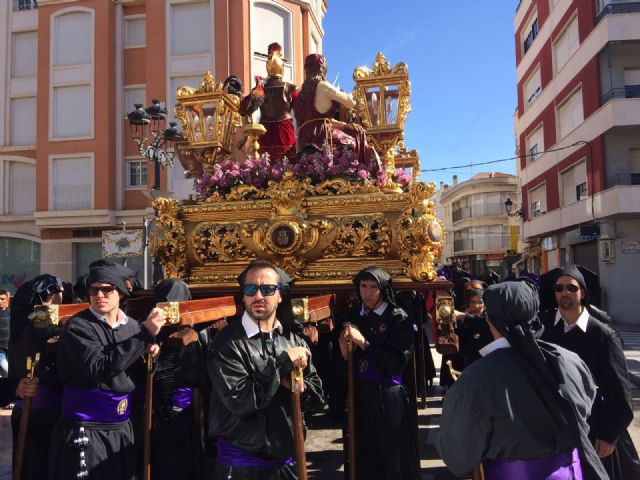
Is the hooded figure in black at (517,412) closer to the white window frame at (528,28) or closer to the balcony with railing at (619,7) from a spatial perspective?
the balcony with railing at (619,7)

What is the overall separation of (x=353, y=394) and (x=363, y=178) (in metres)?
1.87

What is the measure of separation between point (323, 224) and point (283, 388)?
6.70 ft

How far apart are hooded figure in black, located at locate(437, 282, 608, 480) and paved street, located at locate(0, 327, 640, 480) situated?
8.72 feet

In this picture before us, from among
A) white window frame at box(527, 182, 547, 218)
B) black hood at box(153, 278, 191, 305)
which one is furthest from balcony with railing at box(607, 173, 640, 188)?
black hood at box(153, 278, 191, 305)

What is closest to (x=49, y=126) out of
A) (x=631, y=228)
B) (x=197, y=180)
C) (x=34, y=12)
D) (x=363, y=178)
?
(x=34, y=12)

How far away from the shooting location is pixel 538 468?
2.02 meters

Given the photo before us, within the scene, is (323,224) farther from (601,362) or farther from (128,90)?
(128,90)

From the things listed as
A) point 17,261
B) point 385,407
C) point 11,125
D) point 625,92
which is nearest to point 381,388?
point 385,407

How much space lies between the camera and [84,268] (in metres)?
20.2

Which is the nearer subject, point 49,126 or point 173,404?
point 173,404

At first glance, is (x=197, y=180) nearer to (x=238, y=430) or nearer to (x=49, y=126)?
(x=238, y=430)

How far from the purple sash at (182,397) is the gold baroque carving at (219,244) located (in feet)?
4.38

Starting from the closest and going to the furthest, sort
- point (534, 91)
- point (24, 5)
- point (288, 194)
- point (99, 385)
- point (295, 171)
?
point (99, 385) → point (288, 194) → point (295, 171) → point (24, 5) → point (534, 91)

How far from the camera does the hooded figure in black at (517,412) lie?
1.99 metres
